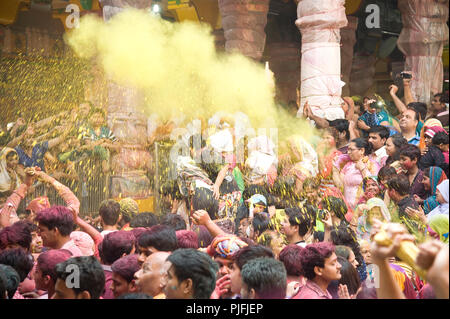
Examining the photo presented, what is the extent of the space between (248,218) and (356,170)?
4.11 ft

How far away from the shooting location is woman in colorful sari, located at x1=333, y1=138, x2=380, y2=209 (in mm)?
7020

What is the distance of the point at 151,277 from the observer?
3.92 metres

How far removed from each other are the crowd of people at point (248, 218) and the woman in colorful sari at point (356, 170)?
0.01 m

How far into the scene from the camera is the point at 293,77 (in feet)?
50.2

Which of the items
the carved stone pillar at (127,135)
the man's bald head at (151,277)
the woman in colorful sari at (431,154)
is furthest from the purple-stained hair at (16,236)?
the carved stone pillar at (127,135)

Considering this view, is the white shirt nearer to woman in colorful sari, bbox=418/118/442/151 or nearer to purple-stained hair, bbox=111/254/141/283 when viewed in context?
woman in colorful sari, bbox=418/118/442/151

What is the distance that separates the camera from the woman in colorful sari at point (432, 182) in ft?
19.1

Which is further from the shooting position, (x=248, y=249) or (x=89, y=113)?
(x=89, y=113)

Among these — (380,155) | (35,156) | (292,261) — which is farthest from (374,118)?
(292,261)

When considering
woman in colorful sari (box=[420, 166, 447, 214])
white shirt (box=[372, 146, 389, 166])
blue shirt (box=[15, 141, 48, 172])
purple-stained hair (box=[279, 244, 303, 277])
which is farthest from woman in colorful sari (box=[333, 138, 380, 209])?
blue shirt (box=[15, 141, 48, 172])
